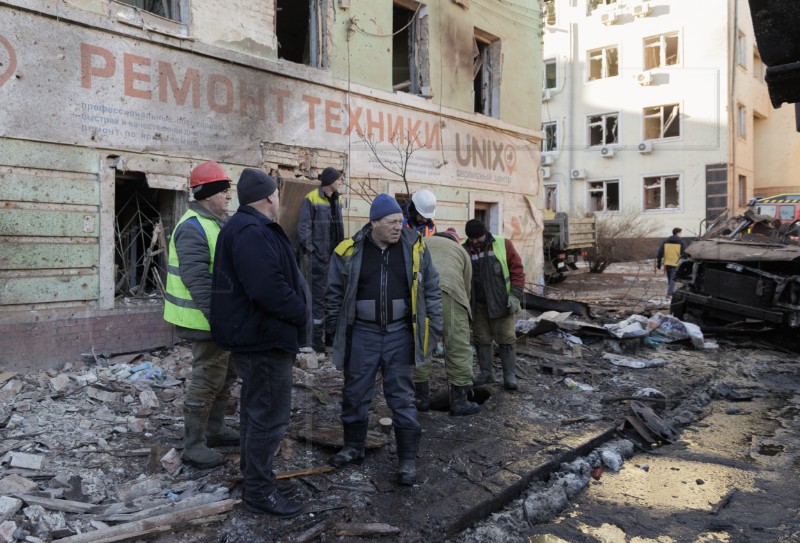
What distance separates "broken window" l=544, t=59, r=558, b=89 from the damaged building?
1820 centimetres

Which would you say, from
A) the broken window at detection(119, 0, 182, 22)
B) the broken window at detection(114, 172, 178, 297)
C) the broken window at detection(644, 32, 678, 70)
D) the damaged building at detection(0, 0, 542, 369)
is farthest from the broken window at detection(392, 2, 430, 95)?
the broken window at detection(644, 32, 678, 70)

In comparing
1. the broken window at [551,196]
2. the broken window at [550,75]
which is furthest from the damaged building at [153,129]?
the broken window at [550,75]

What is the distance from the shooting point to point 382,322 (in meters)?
3.89

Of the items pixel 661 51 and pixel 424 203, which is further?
pixel 661 51

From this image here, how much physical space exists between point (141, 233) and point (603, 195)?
23133 millimetres

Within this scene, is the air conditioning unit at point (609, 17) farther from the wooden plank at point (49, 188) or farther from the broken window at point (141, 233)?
the wooden plank at point (49, 188)

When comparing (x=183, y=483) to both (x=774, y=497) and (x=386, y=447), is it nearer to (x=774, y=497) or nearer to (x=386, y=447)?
(x=386, y=447)

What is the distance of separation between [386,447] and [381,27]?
7.70 metres

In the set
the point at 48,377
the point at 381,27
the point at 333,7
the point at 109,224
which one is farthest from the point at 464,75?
the point at 48,377

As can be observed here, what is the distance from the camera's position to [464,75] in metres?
11.7

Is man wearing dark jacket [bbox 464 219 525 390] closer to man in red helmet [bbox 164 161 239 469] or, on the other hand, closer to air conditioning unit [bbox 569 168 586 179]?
man in red helmet [bbox 164 161 239 469]

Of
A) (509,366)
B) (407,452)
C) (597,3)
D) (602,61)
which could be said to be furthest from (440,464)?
(597,3)

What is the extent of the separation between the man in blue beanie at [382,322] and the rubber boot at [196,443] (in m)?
0.78

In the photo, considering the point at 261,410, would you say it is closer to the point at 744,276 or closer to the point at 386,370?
the point at 386,370
